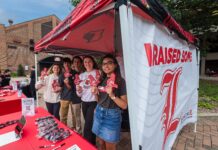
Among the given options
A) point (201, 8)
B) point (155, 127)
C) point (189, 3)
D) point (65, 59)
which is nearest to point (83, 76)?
point (65, 59)

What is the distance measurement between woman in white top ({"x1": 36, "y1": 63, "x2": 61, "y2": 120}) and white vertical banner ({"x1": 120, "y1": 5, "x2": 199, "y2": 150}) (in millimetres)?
2073

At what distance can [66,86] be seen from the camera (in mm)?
2965

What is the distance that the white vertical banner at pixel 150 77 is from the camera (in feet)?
3.65

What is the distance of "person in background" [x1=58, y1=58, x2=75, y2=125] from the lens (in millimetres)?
2924

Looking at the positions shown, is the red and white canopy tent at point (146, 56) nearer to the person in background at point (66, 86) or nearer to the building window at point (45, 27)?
the person in background at point (66, 86)

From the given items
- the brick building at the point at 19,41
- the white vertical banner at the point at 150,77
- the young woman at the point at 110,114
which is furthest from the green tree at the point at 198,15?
the brick building at the point at 19,41

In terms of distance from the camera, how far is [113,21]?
220 cm

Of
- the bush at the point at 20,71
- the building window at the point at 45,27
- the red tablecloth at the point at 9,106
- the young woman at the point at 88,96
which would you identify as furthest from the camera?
the building window at the point at 45,27

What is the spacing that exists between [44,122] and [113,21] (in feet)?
5.28

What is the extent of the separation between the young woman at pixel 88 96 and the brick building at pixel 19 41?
1797cm

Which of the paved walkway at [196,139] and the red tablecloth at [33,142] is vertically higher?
the red tablecloth at [33,142]

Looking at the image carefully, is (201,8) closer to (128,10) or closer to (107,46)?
(107,46)

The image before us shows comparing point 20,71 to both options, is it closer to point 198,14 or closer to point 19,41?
point 19,41

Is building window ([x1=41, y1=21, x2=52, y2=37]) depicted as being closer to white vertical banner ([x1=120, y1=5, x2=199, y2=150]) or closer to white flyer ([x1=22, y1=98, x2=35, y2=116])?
white flyer ([x1=22, y1=98, x2=35, y2=116])
